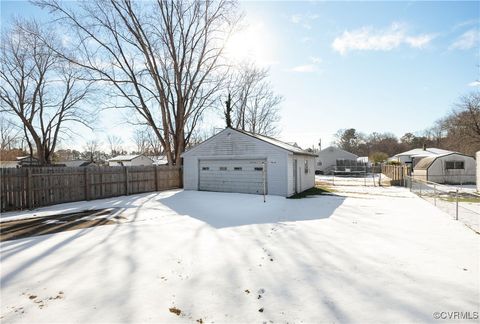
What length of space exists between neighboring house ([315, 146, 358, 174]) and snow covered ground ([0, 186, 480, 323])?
111 ft

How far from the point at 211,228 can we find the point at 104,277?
3533 millimetres

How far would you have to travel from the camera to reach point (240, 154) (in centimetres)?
1531

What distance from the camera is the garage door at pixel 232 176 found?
1497 centimetres

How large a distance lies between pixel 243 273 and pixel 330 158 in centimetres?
3950

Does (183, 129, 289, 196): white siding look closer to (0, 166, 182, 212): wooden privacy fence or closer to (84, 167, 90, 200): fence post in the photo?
(0, 166, 182, 212): wooden privacy fence

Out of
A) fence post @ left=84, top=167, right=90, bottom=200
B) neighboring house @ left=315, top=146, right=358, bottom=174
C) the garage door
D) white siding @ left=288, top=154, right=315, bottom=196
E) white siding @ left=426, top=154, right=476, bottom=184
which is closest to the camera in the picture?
fence post @ left=84, top=167, right=90, bottom=200

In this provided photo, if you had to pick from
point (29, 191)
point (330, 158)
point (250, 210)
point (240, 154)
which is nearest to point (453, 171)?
point (330, 158)

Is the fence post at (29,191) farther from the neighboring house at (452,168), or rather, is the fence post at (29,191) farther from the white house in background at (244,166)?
the neighboring house at (452,168)

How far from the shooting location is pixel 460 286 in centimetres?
397

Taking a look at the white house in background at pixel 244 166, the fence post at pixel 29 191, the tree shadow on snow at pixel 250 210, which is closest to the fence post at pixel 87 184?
the fence post at pixel 29 191

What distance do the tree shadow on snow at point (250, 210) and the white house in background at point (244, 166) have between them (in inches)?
65.3

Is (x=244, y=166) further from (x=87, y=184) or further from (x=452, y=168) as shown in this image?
(x=452, y=168)

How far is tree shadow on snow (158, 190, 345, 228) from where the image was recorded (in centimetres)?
869

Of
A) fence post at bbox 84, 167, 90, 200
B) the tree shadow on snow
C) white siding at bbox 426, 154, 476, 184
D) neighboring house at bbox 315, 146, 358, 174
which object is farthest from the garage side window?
fence post at bbox 84, 167, 90, 200
